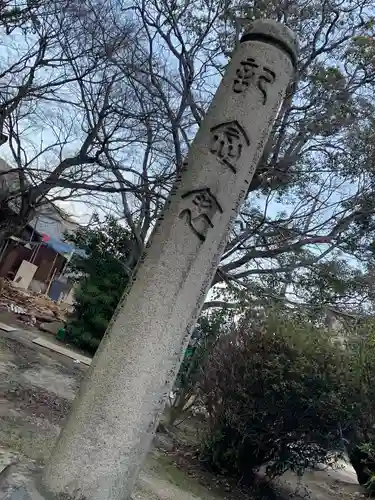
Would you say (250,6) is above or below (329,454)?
above

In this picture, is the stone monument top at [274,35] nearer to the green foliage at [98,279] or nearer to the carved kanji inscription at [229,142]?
the carved kanji inscription at [229,142]

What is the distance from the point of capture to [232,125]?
127 inches

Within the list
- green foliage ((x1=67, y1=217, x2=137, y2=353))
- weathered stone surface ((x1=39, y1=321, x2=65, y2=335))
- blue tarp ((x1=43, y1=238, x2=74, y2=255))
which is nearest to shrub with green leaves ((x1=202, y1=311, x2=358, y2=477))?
green foliage ((x1=67, y1=217, x2=137, y2=353))

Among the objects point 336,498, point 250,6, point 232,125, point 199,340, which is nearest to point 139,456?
point 232,125

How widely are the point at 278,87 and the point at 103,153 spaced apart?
7276 millimetres

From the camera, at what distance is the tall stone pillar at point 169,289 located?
2.62 m

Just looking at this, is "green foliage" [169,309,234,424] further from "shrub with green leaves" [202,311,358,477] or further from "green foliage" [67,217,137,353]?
"green foliage" [67,217,137,353]

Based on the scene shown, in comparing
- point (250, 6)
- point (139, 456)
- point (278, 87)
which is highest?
point (250, 6)

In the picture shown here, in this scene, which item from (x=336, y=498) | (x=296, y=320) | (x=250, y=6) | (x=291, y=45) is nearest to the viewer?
(x=291, y=45)

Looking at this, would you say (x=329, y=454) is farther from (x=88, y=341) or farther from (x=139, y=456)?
(x=88, y=341)

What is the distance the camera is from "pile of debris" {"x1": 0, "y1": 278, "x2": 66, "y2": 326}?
15.2 meters

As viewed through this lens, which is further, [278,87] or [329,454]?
[329,454]

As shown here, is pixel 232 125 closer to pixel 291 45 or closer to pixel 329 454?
pixel 291 45

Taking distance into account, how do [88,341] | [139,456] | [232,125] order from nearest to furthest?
1. [139,456]
2. [232,125]
3. [88,341]
